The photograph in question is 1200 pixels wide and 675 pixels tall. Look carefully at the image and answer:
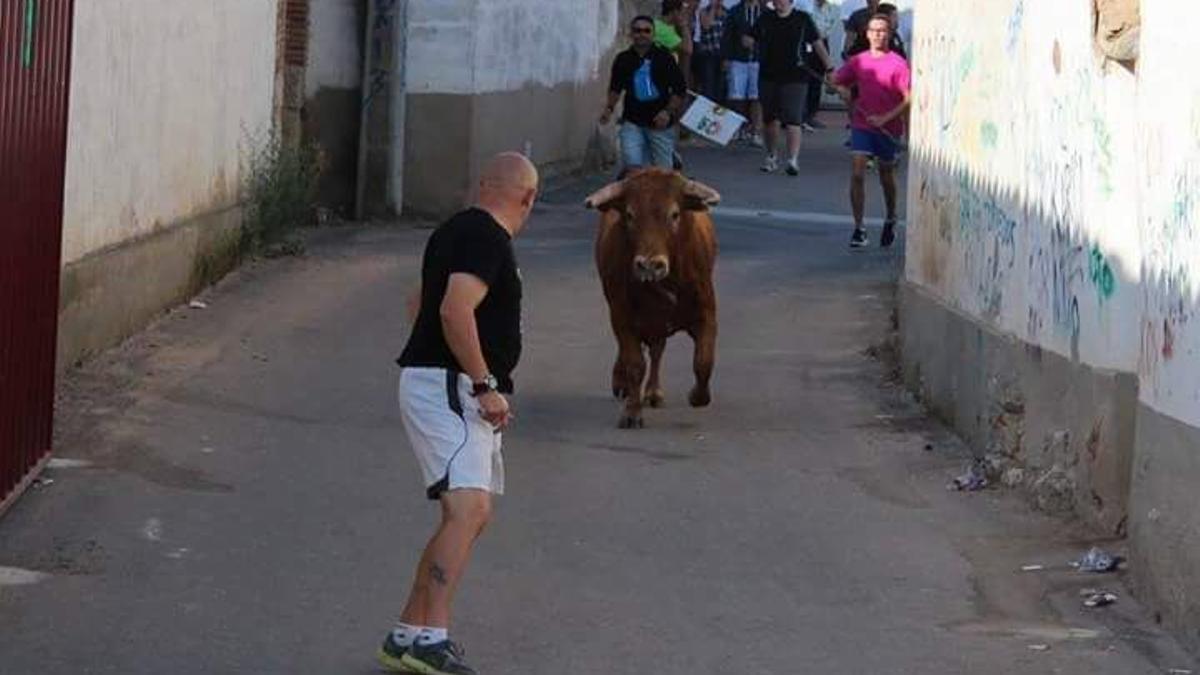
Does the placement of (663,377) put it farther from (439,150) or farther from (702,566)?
(439,150)

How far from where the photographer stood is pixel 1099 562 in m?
10.3

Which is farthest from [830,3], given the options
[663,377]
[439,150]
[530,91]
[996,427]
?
[996,427]

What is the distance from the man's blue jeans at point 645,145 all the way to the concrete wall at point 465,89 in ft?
4.28

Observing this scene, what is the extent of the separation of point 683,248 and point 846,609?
4492 mm

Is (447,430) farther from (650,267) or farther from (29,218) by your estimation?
(650,267)

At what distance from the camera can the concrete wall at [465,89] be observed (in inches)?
862

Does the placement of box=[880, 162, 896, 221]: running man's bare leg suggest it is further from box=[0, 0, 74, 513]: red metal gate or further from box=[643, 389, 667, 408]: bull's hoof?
box=[0, 0, 74, 513]: red metal gate

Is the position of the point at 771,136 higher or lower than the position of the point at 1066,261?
higher

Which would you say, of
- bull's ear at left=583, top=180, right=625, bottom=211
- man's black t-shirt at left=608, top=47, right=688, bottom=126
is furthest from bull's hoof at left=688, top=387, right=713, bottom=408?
man's black t-shirt at left=608, top=47, right=688, bottom=126

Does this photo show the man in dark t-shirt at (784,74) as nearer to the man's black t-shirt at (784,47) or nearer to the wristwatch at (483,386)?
the man's black t-shirt at (784,47)

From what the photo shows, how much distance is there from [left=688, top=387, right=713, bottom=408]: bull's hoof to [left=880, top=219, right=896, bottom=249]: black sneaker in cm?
731

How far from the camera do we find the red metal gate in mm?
10320

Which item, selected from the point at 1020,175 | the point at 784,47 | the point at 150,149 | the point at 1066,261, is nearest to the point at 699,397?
the point at 1020,175

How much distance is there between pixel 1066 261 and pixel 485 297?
4031 millimetres
